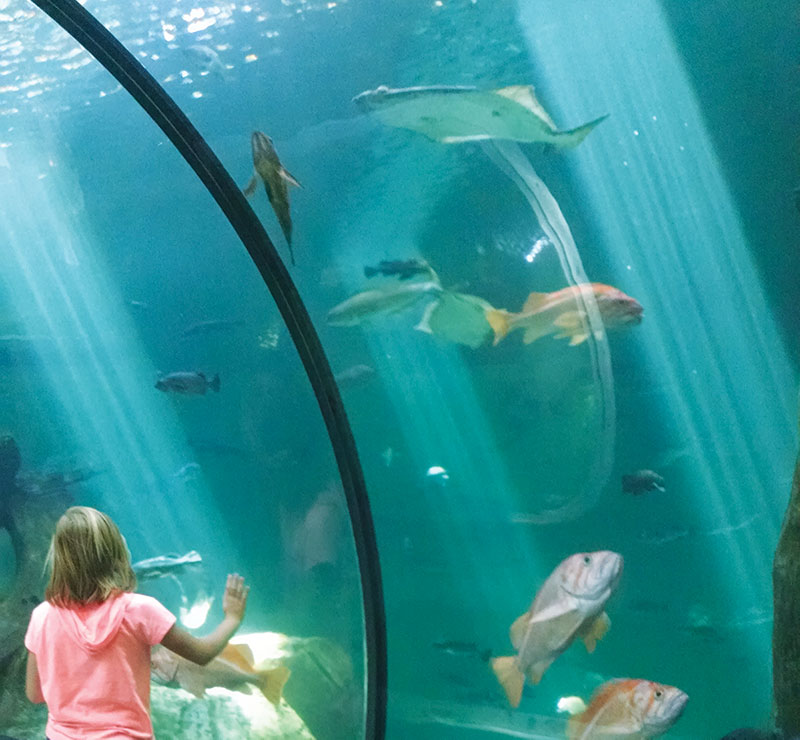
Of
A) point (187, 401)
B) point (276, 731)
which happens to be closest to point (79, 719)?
point (276, 731)

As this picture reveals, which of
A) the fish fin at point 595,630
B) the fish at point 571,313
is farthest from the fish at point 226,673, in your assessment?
the fish at point 571,313

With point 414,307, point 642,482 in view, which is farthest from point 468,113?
point 642,482

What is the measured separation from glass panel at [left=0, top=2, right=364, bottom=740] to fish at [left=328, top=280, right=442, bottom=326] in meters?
1.25

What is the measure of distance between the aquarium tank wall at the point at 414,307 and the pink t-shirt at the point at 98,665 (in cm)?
68

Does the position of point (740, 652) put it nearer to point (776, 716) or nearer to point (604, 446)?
point (604, 446)

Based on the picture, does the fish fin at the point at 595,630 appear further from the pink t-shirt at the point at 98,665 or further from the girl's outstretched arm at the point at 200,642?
the pink t-shirt at the point at 98,665

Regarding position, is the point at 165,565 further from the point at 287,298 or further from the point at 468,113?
the point at 468,113

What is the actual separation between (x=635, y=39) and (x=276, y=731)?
11167 millimetres

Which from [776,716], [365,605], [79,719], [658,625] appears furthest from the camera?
[658,625]

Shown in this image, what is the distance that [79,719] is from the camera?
5.47ft

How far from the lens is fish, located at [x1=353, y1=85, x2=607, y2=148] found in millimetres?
4082

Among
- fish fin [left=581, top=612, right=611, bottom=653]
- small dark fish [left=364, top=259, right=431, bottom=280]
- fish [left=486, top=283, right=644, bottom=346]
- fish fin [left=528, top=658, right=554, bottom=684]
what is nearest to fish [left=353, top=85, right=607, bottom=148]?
small dark fish [left=364, top=259, right=431, bottom=280]

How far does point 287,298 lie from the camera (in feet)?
6.97

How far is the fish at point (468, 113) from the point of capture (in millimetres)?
4082
